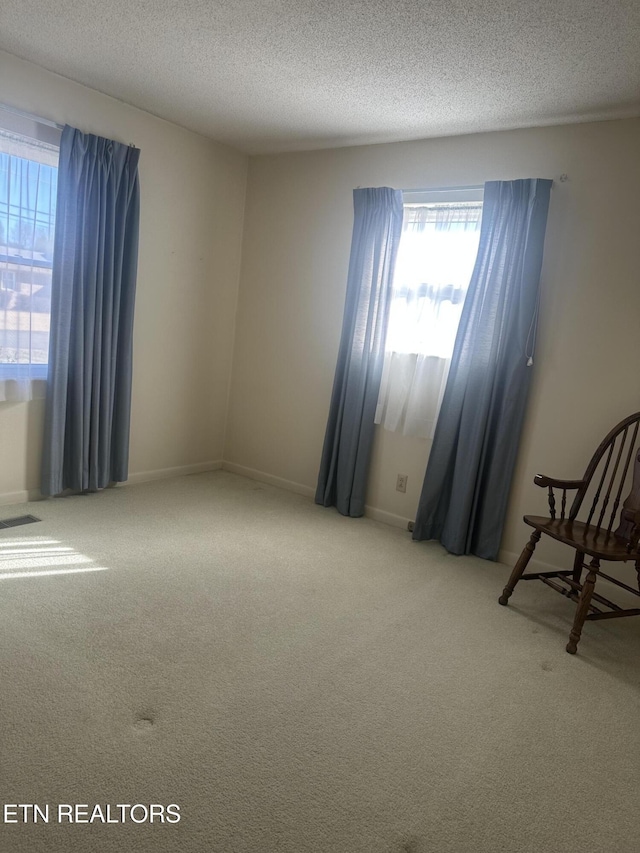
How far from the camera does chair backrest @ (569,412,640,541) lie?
2701mm

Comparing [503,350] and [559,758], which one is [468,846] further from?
[503,350]

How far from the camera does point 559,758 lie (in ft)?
5.84

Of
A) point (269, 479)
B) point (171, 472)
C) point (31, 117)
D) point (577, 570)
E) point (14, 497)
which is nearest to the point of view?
point (577, 570)

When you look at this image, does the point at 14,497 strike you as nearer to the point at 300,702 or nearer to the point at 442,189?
the point at 300,702

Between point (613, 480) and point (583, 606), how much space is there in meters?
0.79

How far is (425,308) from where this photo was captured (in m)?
3.52

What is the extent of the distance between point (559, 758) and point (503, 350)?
2029 millimetres

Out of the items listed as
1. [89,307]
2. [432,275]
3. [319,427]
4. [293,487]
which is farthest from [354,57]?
[293,487]

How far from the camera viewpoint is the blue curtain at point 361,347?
11.8ft

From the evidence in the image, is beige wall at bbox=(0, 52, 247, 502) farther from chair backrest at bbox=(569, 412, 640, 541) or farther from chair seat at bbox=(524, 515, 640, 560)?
chair backrest at bbox=(569, 412, 640, 541)

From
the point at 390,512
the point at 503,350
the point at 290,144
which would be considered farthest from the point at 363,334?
the point at 290,144

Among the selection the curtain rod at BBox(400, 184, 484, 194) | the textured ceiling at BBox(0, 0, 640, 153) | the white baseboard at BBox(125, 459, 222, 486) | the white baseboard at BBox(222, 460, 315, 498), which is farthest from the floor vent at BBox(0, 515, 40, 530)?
the curtain rod at BBox(400, 184, 484, 194)

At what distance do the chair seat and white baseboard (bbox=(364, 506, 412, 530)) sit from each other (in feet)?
3.55

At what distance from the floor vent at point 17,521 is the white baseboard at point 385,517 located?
2.00 meters
